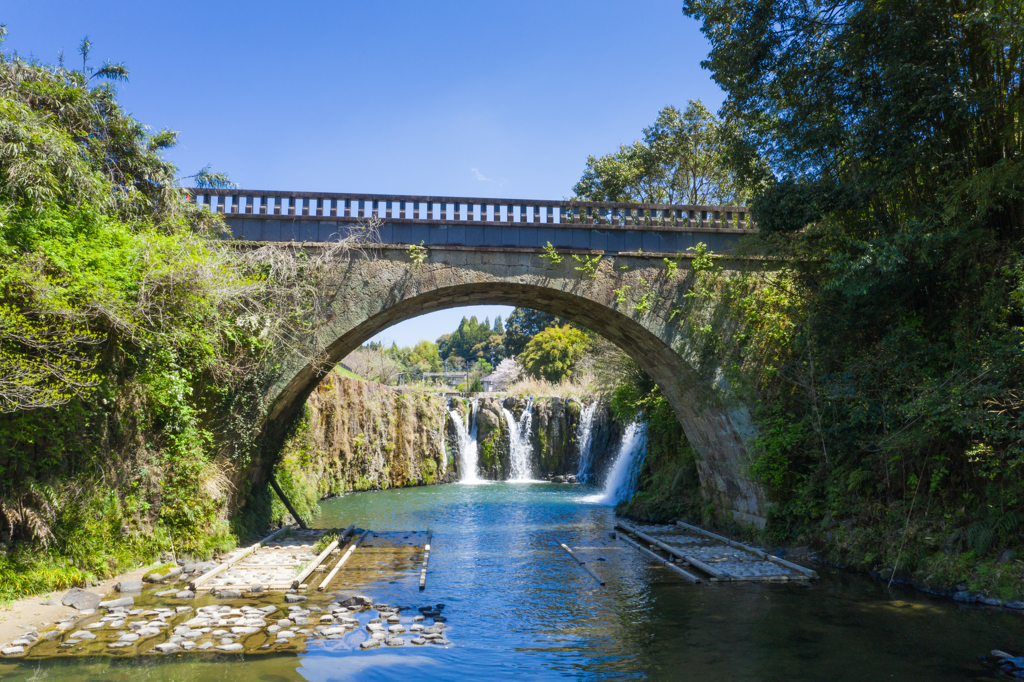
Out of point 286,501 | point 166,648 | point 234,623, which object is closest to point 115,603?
point 234,623

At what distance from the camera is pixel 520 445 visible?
28.1m

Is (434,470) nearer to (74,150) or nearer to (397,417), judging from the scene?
(397,417)

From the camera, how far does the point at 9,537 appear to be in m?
7.43

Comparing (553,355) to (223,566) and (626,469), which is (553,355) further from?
(223,566)

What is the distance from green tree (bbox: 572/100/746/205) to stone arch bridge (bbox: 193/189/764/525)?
11584 millimetres

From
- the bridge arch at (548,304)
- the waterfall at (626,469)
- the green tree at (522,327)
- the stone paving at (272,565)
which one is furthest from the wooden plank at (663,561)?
the green tree at (522,327)

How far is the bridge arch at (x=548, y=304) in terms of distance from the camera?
36.9 ft

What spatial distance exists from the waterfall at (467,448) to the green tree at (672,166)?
10873 mm

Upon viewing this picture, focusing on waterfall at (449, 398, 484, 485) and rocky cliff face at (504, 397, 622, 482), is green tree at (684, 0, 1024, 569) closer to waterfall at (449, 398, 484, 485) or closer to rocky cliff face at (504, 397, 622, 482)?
rocky cliff face at (504, 397, 622, 482)

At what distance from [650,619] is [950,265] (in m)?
5.91

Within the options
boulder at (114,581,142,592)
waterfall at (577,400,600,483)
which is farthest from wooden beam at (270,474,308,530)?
waterfall at (577,400,600,483)

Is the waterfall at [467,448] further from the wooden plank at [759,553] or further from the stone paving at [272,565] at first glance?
the stone paving at [272,565]

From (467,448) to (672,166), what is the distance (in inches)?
558

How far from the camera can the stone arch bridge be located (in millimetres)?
11305
